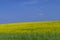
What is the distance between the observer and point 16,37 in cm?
1122

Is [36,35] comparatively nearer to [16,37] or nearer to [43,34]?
[43,34]

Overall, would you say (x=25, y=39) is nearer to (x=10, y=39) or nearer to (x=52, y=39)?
(x=10, y=39)

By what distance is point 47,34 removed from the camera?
37.7ft

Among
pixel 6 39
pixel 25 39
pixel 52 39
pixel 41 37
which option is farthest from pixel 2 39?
pixel 52 39

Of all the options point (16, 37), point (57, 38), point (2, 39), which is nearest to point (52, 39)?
point (57, 38)

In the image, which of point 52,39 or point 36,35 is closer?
point 52,39

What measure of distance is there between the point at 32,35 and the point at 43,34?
2.44ft

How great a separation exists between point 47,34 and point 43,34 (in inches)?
10.2

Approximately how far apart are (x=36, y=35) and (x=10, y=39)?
171 cm

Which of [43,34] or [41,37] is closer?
[41,37]

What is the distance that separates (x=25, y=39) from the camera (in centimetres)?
1059

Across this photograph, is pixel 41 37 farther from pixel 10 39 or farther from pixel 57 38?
pixel 10 39

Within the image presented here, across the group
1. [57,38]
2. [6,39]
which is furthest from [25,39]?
[57,38]

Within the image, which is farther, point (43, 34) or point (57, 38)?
point (43, 34)
